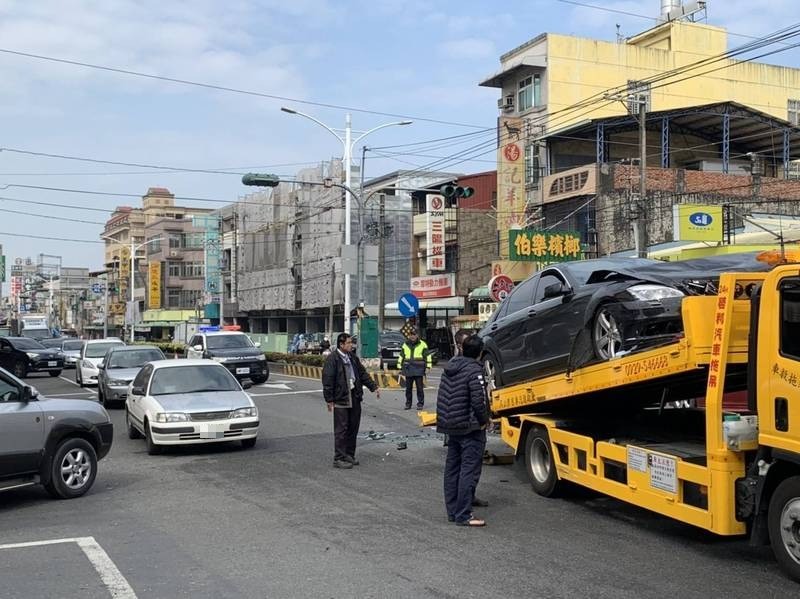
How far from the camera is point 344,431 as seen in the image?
11.3 metres

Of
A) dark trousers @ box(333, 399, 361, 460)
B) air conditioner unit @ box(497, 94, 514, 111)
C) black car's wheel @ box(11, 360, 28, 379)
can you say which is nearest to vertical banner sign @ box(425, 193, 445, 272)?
air conditioner unit @ box(497, 94, 514, 111)

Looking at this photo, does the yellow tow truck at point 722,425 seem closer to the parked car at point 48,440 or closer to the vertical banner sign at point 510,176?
the parked car at point 48,440

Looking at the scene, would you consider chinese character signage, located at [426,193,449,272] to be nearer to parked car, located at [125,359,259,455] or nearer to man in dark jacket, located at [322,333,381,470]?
parked car, located at [125,359,259,455]

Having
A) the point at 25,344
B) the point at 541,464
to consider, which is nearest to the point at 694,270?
the point at 541,464

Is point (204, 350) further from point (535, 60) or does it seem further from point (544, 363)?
point (535, 60)

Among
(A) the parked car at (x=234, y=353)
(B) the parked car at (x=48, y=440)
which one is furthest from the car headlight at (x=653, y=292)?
(A) the parked car at (x=234, y=353)

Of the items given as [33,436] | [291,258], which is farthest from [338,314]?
[33,436]

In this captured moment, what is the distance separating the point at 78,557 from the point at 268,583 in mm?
1832

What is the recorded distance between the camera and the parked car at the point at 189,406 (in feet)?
40.6

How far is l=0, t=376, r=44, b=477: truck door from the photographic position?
8672 mm

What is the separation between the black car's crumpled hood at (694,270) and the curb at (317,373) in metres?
17.8

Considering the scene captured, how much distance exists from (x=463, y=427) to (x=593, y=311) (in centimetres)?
172

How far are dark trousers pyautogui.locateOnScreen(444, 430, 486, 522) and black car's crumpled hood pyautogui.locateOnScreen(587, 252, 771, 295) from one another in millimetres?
2125

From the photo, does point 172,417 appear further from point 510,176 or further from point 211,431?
point 510,176
